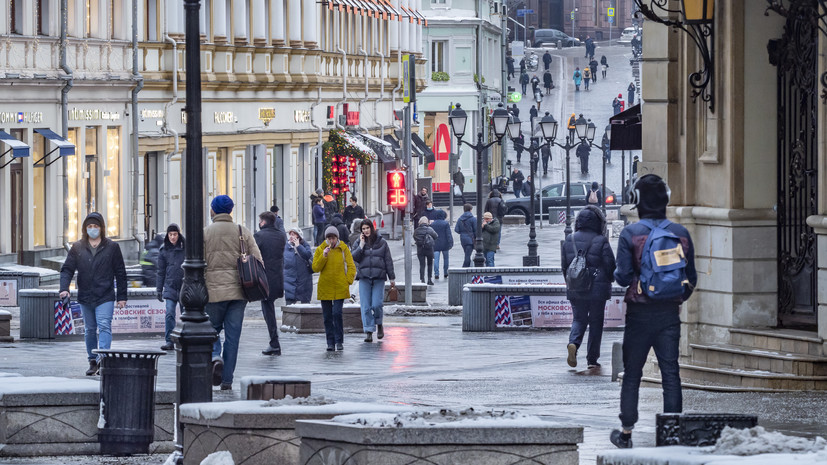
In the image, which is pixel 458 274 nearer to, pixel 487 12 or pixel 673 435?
pixel 673 435

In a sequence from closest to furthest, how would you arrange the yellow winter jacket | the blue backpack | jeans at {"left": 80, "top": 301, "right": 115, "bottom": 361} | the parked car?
the blue backpack → jeans at {"left": 80, "top": 301, "right": 115, "bottom": 361} → the yellow winter jacket → the parked car

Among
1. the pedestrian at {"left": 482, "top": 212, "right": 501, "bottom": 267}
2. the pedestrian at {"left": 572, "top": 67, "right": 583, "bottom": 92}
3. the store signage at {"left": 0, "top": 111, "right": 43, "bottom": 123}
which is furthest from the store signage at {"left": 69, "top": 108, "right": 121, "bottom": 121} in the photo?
the pedestrian at {"left": 572, "top": 67, "right": 583, "bottom": 92}

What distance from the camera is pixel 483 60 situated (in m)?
91.0

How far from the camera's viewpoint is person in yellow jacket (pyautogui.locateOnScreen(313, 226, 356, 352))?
23.1 metres

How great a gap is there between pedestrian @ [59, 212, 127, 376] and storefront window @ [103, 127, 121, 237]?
24328 millimetres

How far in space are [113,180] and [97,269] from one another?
25.3 meters

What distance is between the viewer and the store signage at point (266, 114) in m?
52.2

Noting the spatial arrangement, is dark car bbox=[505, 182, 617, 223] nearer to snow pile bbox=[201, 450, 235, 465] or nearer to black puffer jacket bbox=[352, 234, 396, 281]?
black puffer jacket bbox=[352, 234, 396, 281]

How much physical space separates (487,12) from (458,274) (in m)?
60.8

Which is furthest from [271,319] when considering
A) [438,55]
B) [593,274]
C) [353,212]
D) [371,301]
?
[438,55]

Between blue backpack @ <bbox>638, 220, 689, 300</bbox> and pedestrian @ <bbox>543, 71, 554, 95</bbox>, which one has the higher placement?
pedestrian @ <bbox>543, 71, 554, 95</bbox>

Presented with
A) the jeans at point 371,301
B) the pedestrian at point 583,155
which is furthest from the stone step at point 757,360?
the pedestrian at point 583,155

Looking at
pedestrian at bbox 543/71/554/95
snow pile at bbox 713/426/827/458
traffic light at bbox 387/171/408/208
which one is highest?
pedestrian at bbox 543/71/554/95

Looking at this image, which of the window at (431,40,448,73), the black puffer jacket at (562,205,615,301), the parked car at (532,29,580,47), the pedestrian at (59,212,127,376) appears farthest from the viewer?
the parked car at (532,29,580,47)
